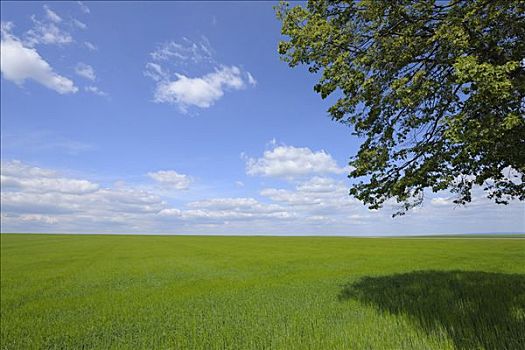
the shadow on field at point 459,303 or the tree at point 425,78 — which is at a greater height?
the tree at point 425,78

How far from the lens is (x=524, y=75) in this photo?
880cm

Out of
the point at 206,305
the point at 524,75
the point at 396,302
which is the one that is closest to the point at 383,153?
the point at 524,75

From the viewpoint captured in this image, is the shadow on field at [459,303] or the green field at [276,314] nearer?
the shadow on field at [459,303]

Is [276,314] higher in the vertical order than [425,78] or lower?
lower

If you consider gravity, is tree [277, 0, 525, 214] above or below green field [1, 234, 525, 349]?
above

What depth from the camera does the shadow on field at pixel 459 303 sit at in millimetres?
9180

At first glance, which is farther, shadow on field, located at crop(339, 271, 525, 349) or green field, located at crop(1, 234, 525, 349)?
green field, located at crop(1, 234, 525, 349)

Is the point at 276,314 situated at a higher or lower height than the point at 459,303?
lower

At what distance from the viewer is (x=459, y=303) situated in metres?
12.7

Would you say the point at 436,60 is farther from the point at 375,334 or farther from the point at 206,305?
the point at 206,305

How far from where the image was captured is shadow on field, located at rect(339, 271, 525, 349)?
918 centimetres

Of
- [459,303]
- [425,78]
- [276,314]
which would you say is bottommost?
[276,314]

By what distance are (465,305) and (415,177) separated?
5.77 meters

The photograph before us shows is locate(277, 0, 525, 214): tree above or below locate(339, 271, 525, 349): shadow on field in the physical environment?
above
